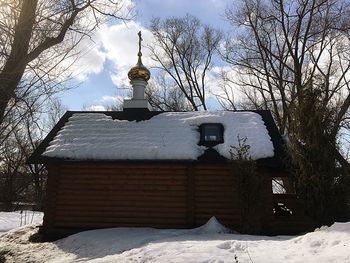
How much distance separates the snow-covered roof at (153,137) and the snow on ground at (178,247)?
246 cm

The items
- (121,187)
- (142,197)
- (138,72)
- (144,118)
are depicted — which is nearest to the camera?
(142,197)

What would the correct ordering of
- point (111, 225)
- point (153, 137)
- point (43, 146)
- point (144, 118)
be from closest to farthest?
point (111, 225) → point (43, 146) → point (153, 137) → point (144, 118)

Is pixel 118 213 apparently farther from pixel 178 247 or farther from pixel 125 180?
pixel 178 247

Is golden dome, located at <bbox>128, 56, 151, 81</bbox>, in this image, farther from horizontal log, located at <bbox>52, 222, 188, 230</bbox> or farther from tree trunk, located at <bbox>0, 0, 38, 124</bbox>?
tree trunk, located at <bbox>0, 0, 38, 124</bbox>

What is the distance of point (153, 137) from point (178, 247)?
6.32 meters

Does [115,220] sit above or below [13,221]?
above

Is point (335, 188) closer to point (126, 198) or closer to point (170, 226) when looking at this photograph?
point (170, 226)

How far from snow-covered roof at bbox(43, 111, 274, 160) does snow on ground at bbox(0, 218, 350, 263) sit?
8.08ft

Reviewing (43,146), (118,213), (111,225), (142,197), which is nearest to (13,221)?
(43,146)

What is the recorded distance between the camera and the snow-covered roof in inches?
532

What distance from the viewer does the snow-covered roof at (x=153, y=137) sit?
532 inches

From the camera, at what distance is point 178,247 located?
857 cm

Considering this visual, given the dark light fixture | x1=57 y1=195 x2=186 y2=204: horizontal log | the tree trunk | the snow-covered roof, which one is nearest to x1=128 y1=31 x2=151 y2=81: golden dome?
the snow-covered roof

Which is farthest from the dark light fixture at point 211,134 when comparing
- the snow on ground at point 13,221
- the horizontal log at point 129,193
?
the snow on ground at point 13,221
